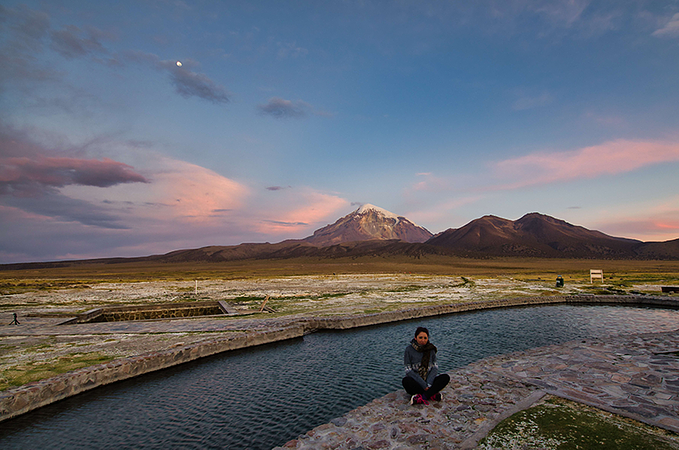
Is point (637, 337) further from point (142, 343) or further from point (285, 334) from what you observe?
point (142, 343)

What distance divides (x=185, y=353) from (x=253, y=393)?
472cm

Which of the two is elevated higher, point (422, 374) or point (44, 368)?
point (422, 374)

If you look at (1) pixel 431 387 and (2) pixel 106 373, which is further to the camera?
(2) pixel 106 373

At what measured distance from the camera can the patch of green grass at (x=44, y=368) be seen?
11.1 m

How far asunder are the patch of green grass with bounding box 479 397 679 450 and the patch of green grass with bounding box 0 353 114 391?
1378cm

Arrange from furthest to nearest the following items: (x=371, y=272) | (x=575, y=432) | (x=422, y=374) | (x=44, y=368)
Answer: (x=371, y=272)
(x=44, y=368)
(x=422, y=374)
(x=575, y=432)

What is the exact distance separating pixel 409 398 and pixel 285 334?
34.3 feet

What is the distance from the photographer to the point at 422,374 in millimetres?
9344

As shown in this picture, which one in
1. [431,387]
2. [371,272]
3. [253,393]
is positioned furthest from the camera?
[371,272]

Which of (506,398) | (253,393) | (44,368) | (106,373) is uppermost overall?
(506,398)

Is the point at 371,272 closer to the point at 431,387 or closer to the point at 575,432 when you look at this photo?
the point at 431,387

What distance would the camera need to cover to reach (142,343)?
1606 cm

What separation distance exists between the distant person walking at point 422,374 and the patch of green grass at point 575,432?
1826 mm

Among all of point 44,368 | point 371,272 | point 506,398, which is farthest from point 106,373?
point 371,272
